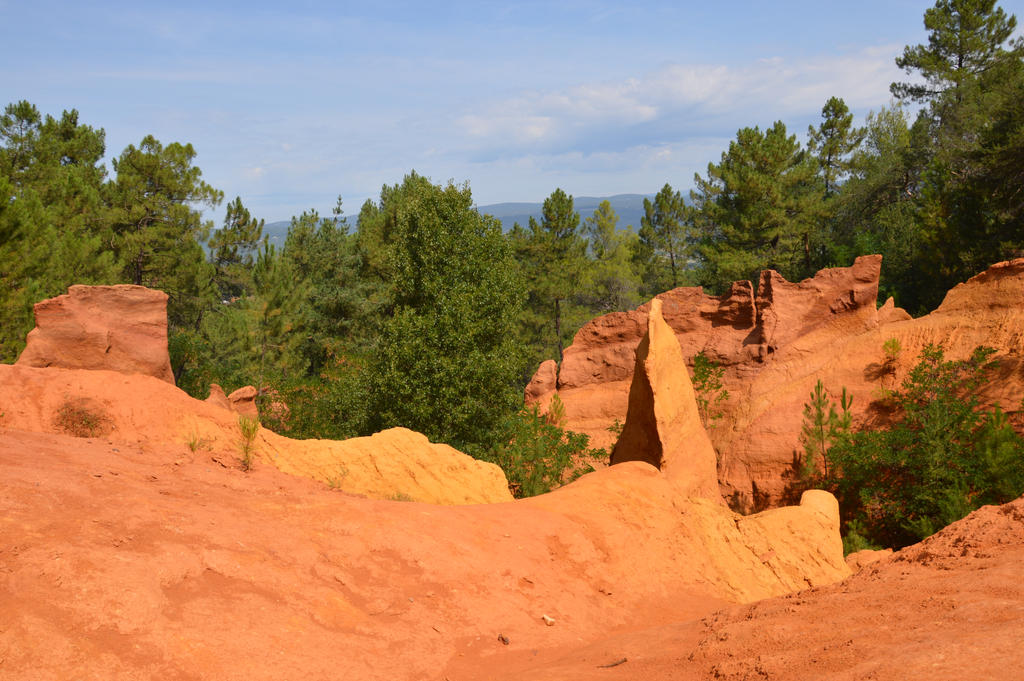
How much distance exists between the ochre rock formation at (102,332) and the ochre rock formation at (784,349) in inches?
554

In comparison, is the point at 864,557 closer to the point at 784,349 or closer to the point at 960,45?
the point at 784,349

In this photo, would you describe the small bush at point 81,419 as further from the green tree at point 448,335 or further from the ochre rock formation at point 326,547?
the green tree at point 448,335

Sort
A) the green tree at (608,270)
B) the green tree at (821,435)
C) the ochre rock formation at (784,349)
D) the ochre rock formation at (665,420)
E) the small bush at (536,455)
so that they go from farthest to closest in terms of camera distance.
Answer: the green tree at (608,270)
the small bush at (536,455)
the ochre rock formation at (784,349)
the green tree at (821,435)
the ochre rock formation at (665,420)

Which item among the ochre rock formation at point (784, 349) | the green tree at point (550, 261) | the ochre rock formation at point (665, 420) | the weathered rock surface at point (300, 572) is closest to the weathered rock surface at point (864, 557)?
the weathered rock surface at point (300, 572)

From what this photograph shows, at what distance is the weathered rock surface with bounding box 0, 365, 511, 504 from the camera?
10.1m

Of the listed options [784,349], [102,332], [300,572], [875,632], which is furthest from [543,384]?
[875,632]

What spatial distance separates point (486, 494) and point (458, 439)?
618 cm

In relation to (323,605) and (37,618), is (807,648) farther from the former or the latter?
(37,618)

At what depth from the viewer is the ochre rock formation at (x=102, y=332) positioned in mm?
11930

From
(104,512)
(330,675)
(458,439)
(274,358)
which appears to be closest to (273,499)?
(104,512)

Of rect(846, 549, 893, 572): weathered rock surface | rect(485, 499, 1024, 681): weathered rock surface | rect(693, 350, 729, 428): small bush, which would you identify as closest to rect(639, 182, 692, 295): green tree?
rect(693, 350, 729, 428): small bush

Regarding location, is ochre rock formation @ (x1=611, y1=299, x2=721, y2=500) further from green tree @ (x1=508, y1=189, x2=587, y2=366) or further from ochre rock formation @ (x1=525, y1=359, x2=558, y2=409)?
green tree @ (x1=508, y1=189, x2=587, y2=366)

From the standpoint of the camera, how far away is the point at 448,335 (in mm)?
19172

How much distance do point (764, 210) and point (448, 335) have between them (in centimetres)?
Answer: 2111
